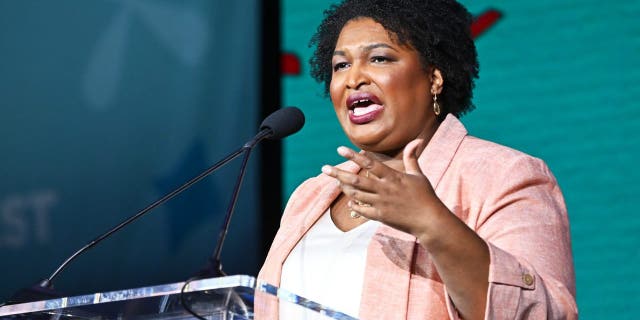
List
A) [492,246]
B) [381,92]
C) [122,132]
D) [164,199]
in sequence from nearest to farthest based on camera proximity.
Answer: [492,246] → [164,199] → [381,92] → [122,132]

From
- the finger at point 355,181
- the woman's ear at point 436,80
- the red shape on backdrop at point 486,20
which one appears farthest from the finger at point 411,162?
the red shape on backdrop at point 486,20

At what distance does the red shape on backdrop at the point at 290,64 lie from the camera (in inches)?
134

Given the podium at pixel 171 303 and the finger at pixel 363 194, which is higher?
the finger at pixel 363 194

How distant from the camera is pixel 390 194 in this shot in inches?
59.4

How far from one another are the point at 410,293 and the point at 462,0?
1.68m

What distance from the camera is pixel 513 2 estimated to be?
3.23m

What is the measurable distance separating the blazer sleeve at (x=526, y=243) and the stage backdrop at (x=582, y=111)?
4.28ft

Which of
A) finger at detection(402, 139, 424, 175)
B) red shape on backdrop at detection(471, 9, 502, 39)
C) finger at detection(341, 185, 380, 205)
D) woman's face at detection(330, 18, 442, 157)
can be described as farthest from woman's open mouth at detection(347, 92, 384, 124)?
red shape on backdrop at detection(471, 9, 502, 39)

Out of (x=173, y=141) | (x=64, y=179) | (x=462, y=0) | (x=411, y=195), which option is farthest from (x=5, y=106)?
(x=411, y=195)

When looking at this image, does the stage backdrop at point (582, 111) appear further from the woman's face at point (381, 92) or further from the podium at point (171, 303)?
the podium at point (171, 303)

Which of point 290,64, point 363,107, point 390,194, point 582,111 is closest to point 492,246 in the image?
point 390,194

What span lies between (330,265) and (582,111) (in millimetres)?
1434

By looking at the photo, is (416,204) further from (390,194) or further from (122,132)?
(122,132)

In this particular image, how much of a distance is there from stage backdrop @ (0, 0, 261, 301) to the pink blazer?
4.61 ft
